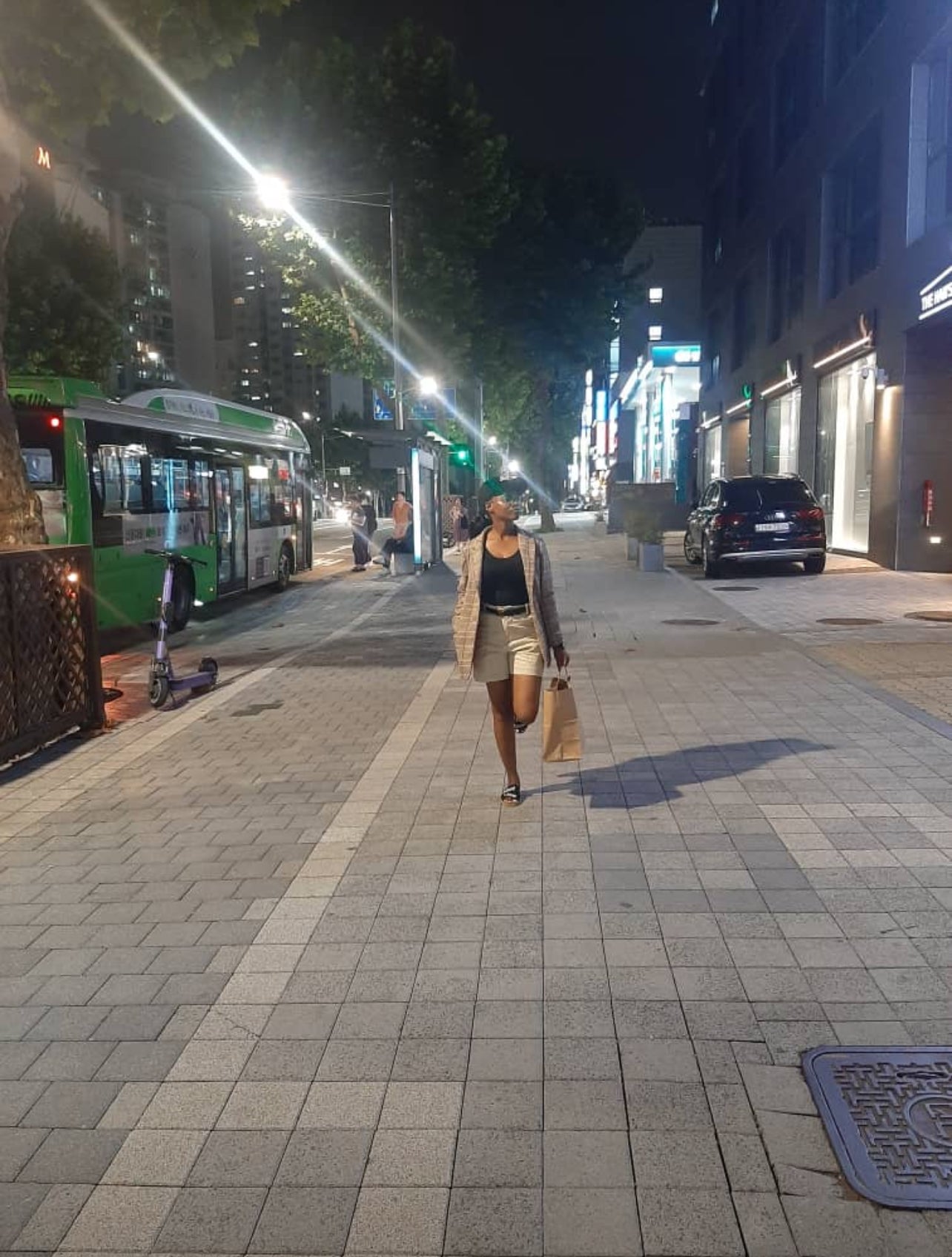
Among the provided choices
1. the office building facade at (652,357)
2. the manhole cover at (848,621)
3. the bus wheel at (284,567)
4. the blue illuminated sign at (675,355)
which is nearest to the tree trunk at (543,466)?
the blue illuminated sign at (675,355)

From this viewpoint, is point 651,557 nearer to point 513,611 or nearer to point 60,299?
point 513,611

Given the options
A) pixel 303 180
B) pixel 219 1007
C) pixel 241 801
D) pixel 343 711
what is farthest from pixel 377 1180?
pixel 303 180

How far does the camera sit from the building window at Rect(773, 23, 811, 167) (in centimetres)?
2544

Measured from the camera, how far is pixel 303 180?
27016 mm

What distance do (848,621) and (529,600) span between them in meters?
8.50

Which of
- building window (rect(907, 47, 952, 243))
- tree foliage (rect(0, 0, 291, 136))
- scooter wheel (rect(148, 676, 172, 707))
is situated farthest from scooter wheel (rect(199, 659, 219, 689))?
building window (rect(907, 47, 952, 243))

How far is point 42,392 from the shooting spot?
12.3 metres

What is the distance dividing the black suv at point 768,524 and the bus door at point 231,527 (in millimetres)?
8611

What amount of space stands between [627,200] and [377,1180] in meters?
41.2

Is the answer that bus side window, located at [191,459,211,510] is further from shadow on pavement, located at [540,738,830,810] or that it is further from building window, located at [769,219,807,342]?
building window, located at [769,219,807,342]

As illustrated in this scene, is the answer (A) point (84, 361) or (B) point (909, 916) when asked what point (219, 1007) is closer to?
(B) point (909, 916)

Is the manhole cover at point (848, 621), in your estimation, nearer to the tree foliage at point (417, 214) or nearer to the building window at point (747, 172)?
the tree foliage at point (417, 214)

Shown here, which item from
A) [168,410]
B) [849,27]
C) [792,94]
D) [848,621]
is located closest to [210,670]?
[168,410]

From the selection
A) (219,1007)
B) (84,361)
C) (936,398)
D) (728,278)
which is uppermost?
(728,278)
